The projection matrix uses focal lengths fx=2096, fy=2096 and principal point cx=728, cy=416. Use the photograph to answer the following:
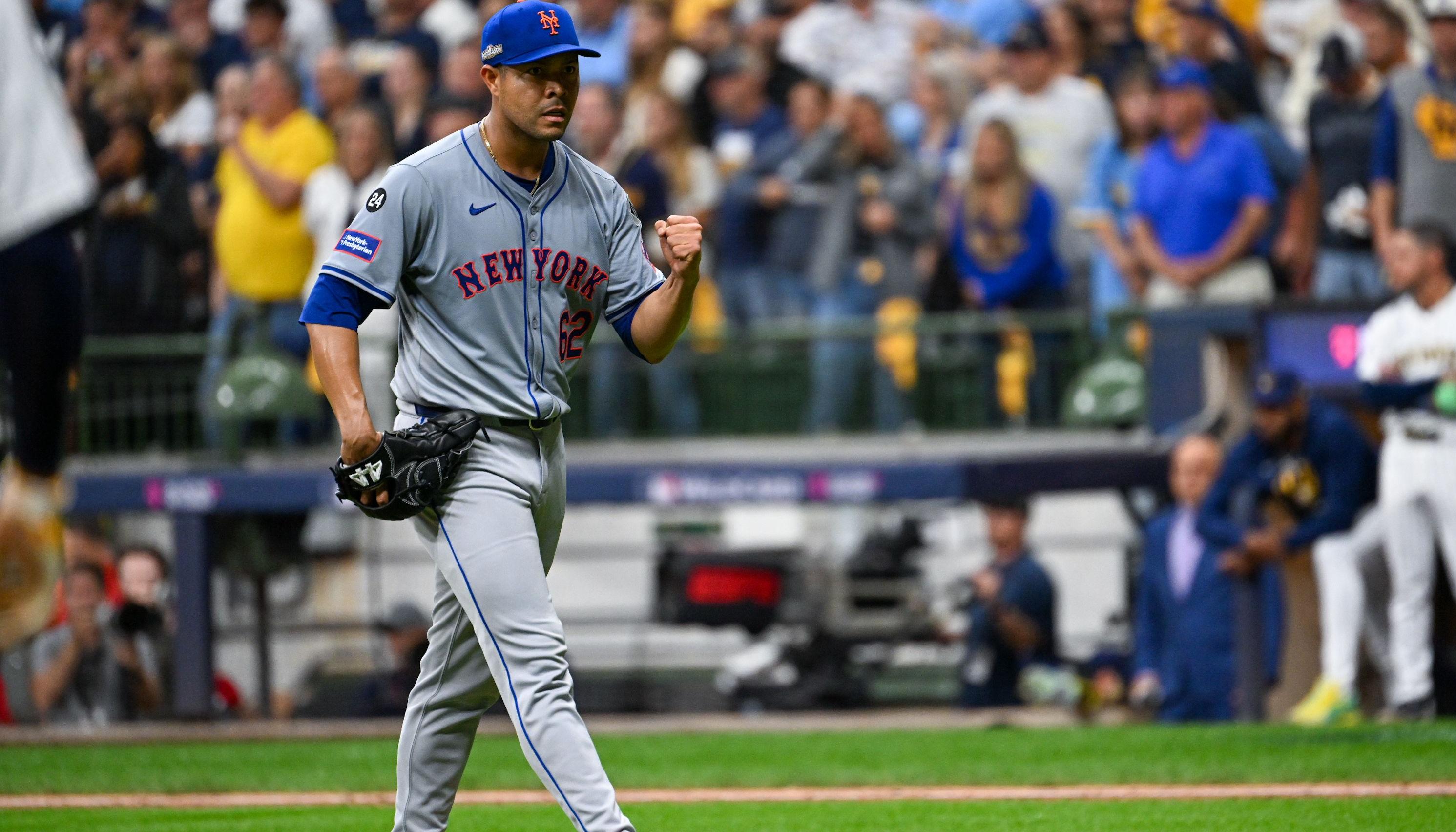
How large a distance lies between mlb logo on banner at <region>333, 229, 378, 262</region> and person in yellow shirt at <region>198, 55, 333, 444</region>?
7.06 metres

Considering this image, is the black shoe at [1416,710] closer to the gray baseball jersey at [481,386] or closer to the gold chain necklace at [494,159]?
the gray baseball jersey at [481,386]

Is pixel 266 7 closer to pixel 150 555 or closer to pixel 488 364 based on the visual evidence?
pixel 150 555

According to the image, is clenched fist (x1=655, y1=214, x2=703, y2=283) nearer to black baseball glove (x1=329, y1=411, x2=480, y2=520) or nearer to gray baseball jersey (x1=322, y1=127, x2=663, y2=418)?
gray baseball jersey (x1=322, y1=127, x2=663, y2=418)

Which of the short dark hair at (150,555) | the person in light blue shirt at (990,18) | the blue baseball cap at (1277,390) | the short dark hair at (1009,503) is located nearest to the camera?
the blue baseball cap at (1277,390)

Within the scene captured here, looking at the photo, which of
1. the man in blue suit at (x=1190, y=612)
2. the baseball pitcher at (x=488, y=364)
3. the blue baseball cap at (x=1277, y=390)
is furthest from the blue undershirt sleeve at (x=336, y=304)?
the man in blue suit at (x=1190, y=612)

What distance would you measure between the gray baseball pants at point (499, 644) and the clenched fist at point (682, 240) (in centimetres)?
56

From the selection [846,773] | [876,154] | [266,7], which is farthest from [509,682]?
[266,7]

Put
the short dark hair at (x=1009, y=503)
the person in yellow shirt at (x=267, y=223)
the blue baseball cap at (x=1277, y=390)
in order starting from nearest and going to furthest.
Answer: the blue baseball cap at (x=1277, y=390) < the short dark hair at (x=1009, y=503) < the person in yellow shirt at (x=267, y=223)

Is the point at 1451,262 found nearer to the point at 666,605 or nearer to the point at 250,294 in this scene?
the point at 666,605

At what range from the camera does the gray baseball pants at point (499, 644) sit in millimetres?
4785

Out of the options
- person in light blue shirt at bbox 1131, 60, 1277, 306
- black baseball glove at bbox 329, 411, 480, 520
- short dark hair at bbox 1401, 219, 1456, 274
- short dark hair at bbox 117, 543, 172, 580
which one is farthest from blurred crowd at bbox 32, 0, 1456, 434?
black baseball glove at bbox 329, 411, 480, 520

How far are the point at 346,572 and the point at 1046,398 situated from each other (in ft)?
14.1

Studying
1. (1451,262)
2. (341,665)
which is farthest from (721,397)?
(1451,262)

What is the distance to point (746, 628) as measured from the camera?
1129cm
